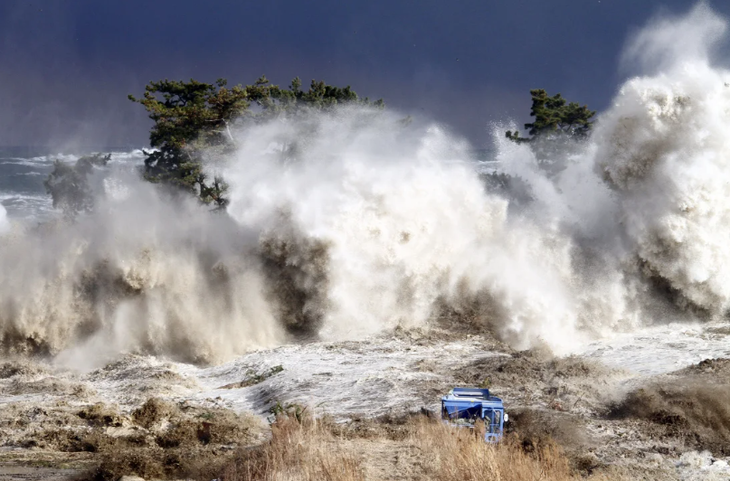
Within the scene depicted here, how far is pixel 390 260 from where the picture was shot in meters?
22.5

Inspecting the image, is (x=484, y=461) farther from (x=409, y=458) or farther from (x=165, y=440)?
(x=165, y=440)

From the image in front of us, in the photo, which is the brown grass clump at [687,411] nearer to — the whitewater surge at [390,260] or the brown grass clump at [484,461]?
the brown grass clump at [484,461]

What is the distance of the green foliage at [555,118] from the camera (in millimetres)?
41688

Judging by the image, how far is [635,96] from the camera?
2228cm

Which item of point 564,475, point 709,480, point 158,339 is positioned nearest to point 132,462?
point 564,475

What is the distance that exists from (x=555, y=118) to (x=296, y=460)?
34.5 metres

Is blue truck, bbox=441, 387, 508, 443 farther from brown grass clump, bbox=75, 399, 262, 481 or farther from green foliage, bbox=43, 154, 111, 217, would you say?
green foliage, bbox=43, 154, 111, 217

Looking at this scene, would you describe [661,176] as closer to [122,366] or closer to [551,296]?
[551,296]

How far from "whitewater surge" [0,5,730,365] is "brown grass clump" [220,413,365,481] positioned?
385 inches

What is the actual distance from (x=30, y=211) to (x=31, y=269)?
165 ft

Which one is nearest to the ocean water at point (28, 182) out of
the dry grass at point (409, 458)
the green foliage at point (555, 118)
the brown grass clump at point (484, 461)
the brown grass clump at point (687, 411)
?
the green foliage at point (555, 118)

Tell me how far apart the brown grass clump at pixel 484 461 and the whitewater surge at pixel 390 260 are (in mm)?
10189

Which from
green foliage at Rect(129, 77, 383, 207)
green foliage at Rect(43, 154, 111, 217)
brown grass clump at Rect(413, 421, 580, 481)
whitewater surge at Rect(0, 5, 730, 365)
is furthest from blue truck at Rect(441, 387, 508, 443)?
green foliage at Rect(43, 154, 111, 217)

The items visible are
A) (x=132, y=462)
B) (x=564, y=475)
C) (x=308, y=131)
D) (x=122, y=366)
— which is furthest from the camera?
(x=308, y=131)
